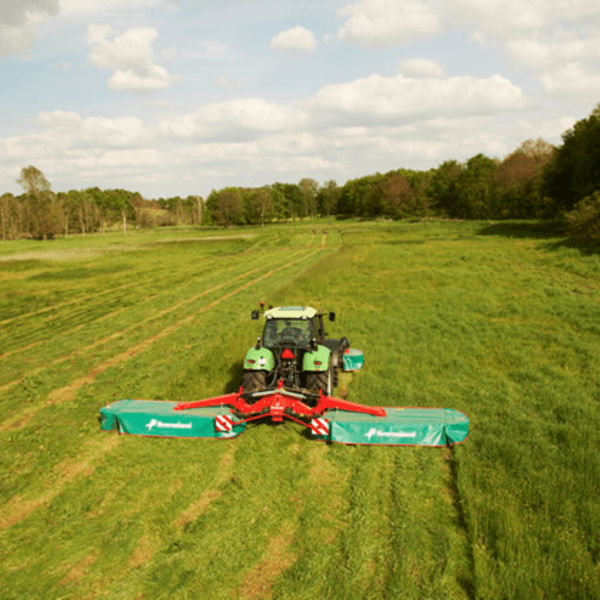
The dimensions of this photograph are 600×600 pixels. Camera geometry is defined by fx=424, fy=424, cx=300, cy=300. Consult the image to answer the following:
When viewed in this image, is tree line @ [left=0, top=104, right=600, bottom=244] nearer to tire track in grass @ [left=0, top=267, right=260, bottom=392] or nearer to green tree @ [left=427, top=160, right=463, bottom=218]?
green tree @ [left=427, top=160, right=463, bottom=218]

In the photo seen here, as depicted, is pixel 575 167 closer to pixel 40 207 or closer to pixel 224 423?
pixel 224 423

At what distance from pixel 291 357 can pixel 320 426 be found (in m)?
1.66

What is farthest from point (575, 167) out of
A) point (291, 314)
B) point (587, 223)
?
point (291, 314)

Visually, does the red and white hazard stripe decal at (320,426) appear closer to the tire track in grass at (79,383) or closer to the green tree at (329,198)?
the tire track in grass at (79,383)

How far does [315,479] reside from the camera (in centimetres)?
775

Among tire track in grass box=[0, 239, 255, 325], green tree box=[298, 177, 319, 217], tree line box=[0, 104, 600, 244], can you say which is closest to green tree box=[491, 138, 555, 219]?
tree line box=[0, 104, 600, 244]

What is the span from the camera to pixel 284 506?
7020 millimetres

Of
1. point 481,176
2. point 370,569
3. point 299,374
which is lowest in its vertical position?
point 370,569

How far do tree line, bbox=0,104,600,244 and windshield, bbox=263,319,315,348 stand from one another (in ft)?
98.6

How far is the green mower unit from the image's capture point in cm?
839

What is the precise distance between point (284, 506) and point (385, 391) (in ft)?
16.4

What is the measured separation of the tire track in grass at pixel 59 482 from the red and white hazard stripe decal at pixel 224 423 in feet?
7.44

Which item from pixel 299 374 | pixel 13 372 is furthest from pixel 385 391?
pixel 13 372

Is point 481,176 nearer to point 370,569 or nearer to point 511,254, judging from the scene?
point 511,254
